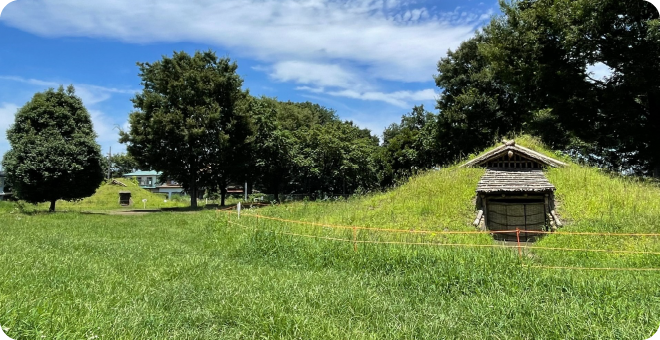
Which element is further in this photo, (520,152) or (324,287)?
(520,152)

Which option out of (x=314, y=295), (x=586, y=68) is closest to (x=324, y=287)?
(x=314, y=295)

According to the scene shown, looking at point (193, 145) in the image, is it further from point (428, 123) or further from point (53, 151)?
point (428, 123)

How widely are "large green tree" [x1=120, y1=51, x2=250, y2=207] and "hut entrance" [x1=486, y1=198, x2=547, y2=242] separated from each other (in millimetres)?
21224

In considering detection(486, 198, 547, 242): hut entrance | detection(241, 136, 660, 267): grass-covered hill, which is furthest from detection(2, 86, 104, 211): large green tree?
detection(486, 198, 547, 242): hut entrance

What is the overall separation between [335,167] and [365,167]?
4.34 metres

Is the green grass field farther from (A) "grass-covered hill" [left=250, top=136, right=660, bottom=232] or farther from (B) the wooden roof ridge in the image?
(B) the wooden roof ridge

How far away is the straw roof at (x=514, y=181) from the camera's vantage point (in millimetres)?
13820

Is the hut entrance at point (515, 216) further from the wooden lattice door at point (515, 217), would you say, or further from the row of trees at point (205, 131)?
the row of trees at point (205, 131)

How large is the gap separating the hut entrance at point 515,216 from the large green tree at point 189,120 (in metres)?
21.2

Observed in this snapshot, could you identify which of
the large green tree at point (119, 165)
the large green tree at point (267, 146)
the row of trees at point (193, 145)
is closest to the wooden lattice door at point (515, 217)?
the row of trees at point (193, 145)

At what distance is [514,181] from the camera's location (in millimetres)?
14398

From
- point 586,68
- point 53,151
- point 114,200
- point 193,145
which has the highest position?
point 586,68

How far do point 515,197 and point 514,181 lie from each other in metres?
0.60

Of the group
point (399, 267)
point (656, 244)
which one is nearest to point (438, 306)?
point (399, 267)
